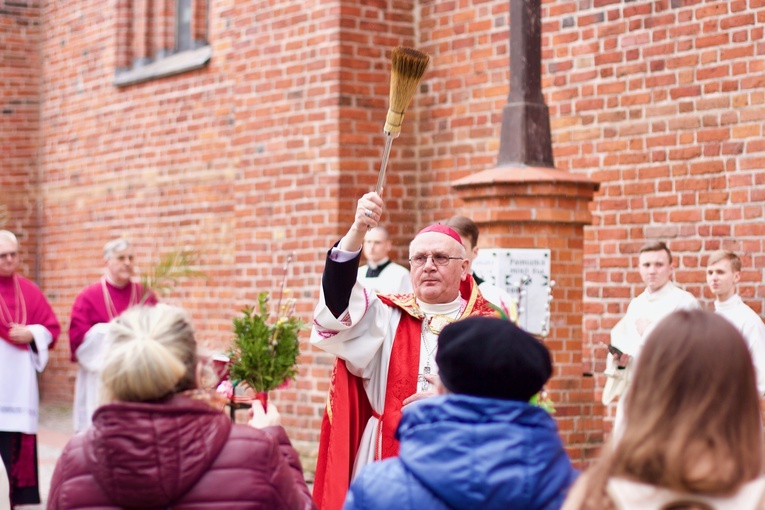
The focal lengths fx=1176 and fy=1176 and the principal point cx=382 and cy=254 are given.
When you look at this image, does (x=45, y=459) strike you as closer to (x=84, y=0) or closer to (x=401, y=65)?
(x=84, y=0)

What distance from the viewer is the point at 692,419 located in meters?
2.16

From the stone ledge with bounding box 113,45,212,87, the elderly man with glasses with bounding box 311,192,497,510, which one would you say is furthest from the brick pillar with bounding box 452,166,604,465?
the stone ledge with bounding box 113,45,212,87

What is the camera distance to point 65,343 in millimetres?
14164

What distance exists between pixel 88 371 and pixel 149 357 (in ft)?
21.6

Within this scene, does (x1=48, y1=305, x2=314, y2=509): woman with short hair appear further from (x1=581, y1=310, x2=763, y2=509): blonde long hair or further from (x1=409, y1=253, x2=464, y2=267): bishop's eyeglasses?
(x1=409, y1=253, x2=464, y2=267): bishop's eyeglasses

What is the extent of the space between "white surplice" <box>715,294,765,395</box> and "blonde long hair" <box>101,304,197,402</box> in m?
4.39

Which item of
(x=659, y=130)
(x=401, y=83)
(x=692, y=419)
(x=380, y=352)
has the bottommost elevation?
(x=380, y=352)

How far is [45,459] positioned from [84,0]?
19.8ft

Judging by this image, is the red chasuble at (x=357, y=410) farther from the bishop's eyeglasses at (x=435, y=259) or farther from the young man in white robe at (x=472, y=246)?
the young man in white robe at (x=472, y=246)

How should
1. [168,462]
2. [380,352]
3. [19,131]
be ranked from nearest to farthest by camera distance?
[168,462], [380,352], [19,131]

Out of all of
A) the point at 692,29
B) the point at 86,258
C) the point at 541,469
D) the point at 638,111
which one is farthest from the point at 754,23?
the point at 86,258

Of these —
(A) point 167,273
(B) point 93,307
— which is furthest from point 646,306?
(B) point 93,307

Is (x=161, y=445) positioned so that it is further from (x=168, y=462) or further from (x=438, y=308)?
(x=438, y=308)

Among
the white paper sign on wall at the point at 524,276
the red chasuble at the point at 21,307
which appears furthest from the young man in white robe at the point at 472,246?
the red chasuble at the point at 21,307
